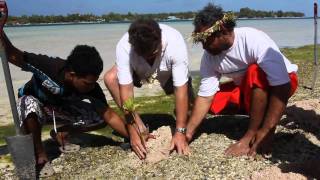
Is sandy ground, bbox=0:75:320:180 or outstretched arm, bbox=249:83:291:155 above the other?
outstretched arm, bbox=249:83:291:155

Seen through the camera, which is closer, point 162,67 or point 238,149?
point 238,149

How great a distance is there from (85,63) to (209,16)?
1224 mm

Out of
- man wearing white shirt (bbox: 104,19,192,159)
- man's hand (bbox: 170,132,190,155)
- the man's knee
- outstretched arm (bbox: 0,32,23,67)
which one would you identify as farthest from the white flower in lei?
outstretched arm (bbox: 0,32,23,67)

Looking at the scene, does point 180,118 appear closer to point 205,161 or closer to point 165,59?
point 205,161

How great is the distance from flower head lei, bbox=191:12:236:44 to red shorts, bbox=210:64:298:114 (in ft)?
1.66

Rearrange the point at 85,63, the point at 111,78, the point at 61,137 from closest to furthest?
1. the point at 85,63
2. the point at 111,78
3. the point at 61,137

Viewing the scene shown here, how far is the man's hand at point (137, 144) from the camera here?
194 inches

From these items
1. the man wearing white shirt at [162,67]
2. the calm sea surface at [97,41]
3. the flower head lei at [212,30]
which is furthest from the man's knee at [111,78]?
the flower head lei at [212,30]

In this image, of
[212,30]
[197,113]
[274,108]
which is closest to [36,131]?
[197,113]

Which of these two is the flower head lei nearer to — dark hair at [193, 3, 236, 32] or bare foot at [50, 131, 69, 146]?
dark hair at [193, 3, 236, 32]

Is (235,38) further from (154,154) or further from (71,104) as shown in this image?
(71,104)

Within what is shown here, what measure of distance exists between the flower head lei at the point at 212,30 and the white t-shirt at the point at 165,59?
0.42m

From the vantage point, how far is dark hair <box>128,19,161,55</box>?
14.9 feet

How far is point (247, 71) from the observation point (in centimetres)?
481
